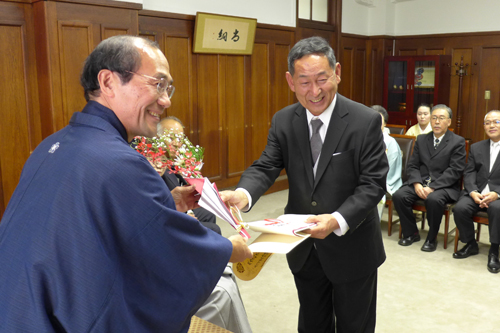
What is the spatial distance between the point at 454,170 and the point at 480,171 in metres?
0.23

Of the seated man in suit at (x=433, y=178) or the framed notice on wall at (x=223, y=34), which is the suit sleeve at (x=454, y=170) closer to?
the seated man in suit at (x=433, y=178)

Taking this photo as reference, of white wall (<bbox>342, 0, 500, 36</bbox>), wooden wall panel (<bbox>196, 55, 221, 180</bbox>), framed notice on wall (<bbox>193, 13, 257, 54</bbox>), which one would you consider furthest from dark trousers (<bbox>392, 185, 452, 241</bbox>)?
white wall (<bbox>342, 0, 500, 36</bbox>)

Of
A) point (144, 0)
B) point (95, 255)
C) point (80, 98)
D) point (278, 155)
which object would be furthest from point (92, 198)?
point (144, 0)

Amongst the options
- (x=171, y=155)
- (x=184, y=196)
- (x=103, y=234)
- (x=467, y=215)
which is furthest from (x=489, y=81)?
Result: (x=103, y=234)

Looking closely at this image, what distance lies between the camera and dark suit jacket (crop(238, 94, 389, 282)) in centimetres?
182

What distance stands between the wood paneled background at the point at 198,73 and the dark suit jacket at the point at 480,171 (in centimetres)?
276

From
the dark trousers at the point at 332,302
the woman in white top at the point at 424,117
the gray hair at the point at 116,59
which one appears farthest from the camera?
the woman in white top at the point at 424,117

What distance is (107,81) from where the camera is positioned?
1177mm

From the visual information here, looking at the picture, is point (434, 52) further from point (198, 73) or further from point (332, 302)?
point (332, 302)

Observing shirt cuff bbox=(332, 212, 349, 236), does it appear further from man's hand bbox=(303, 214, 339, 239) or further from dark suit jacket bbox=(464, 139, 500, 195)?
dark suit jacket bbox=(464, 139, 500, 195)

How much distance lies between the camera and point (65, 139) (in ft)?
3.63

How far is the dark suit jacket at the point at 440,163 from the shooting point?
4312mm

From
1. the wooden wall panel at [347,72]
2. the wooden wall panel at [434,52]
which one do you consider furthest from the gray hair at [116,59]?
the wooden wall panel at [434,52]

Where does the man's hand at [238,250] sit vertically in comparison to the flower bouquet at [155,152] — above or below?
below
